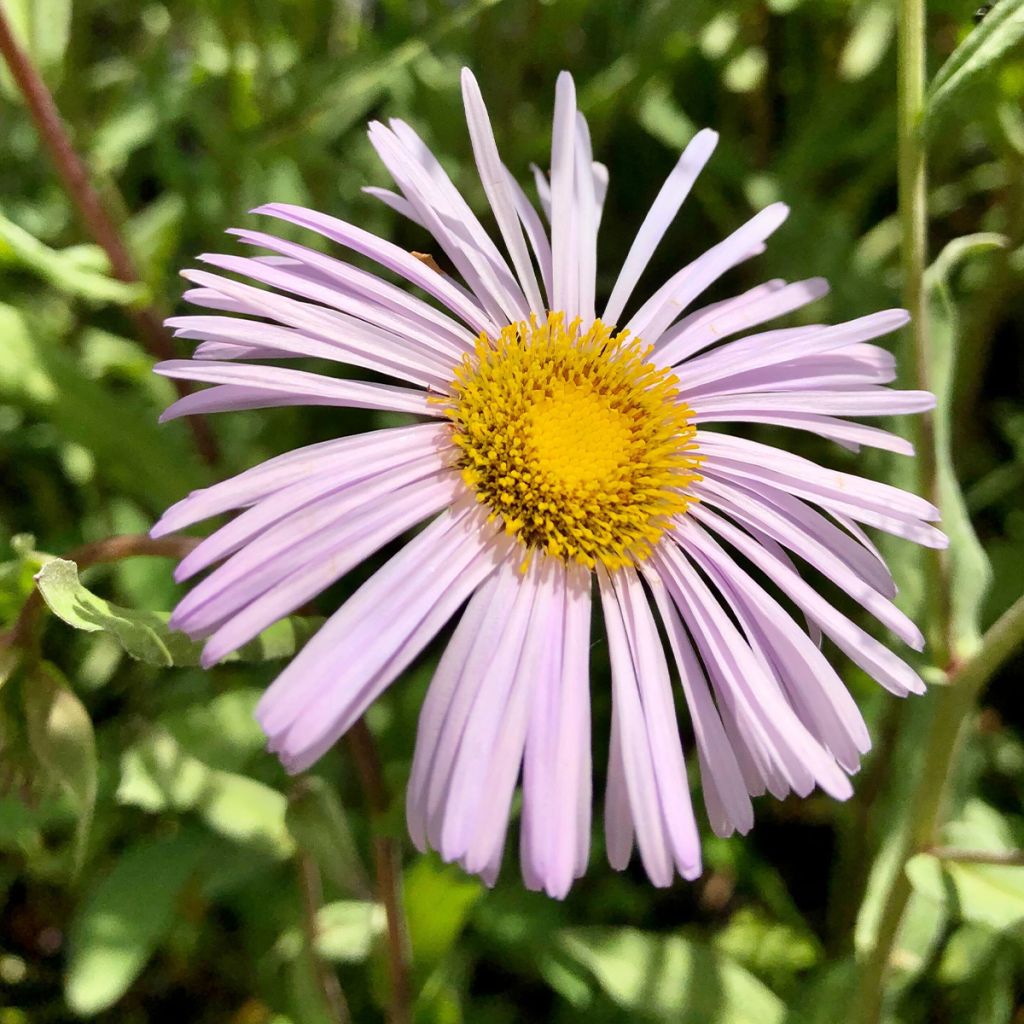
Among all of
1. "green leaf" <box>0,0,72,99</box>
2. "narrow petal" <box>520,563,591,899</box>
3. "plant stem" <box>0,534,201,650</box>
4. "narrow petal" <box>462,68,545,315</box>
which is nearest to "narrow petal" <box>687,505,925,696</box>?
"narrow petal" <box>520,563,591,899</box>

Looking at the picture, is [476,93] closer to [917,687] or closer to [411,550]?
[411,550]

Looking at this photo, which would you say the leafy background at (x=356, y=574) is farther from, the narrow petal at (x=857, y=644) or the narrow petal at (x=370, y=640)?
the narrow petal at (x=857, y=644)

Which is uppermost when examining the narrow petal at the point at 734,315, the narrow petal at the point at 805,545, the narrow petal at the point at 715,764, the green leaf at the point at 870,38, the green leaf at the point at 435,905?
the green leaf at the point at 870,38

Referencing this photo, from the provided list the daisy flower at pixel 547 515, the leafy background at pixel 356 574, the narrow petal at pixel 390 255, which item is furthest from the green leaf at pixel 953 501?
the narrow petal at pixel 390 255

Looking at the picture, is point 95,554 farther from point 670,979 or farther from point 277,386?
point 670,979

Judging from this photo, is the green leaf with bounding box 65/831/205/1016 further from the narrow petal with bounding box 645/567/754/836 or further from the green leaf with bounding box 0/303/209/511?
the narrow petal with bounding box 645/567/754/836

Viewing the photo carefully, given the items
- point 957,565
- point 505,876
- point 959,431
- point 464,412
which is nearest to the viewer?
point 464,412

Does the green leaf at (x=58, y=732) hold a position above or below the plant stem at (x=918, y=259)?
below

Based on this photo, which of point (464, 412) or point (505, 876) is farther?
point (505, 876)

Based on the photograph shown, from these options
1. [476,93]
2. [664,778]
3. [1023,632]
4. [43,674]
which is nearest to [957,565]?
[1023,632]
